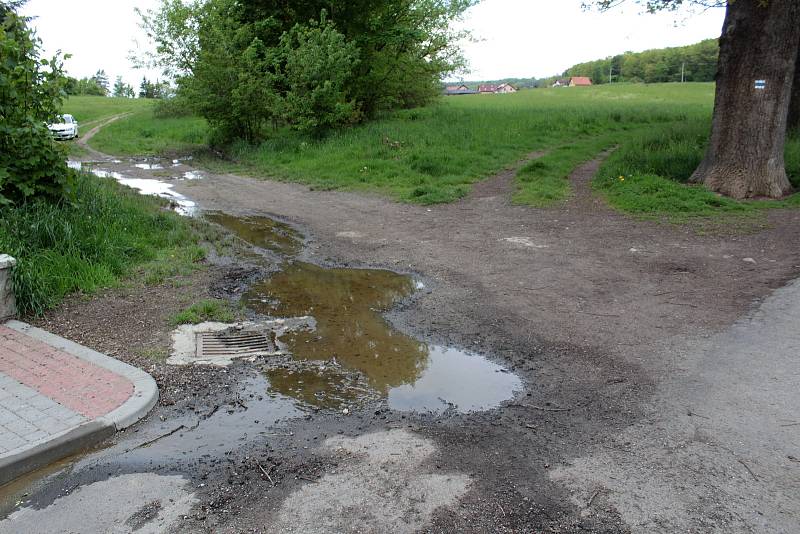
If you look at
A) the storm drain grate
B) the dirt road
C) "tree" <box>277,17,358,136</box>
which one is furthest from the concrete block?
"tree" <box>277,17,358,136</box>

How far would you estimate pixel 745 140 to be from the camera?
473 inches

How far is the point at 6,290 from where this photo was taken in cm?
637

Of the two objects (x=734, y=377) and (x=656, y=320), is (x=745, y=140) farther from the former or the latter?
(x=734, y=377)

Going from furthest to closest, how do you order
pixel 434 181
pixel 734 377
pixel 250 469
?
1. pixel 434 181
2. pixel 734 377
3. pixel 250 469

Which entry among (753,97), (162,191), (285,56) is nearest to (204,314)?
(162,191)

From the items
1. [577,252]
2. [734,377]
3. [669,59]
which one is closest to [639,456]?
[734,377]

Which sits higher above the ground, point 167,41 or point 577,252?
point 167,41

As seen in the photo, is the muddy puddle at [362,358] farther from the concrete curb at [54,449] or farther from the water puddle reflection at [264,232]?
the water puddle reflection at [264,232]

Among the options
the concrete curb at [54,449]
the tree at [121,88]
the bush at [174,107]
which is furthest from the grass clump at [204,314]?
the tree at [121,88]

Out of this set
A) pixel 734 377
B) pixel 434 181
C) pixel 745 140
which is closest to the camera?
pixel 734 377

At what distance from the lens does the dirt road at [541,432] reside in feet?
11.4

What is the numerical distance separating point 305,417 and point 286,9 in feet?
72.4

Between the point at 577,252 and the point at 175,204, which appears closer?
the point at 577,252

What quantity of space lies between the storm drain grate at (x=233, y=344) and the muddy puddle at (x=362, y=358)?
0.72 ft
